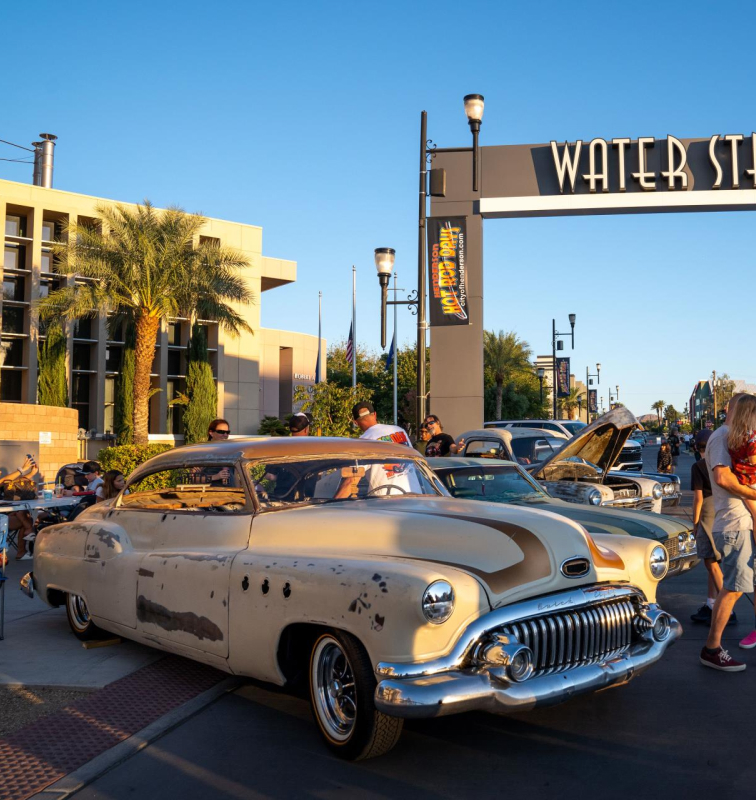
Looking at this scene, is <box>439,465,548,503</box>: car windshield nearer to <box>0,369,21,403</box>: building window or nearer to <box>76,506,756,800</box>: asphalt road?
<box>76,506,756,800</box>: asphalt road

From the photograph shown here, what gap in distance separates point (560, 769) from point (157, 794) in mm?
1872

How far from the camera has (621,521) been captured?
289 inches

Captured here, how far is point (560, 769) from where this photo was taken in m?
3.99

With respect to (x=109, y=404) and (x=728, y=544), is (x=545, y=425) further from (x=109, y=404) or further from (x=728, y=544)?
(x=109, y=404)

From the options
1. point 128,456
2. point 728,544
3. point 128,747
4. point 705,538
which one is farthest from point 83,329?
point 728,544

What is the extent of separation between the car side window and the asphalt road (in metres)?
1.23

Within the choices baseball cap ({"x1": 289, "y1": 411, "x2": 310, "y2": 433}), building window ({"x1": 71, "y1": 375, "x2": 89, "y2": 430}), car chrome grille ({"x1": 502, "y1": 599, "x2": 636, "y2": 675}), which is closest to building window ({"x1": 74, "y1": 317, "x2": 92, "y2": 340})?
building window ({"x1": 71, "y1": 375, "x2": 89, "y2": 430})

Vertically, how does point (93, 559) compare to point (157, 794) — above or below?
above

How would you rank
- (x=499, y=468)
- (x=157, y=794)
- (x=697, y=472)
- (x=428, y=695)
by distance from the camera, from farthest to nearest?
(x=499, y=468) → (x=697, y=472) → (x=157, y=794) → (x=428, y=695)

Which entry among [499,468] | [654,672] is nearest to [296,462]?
[654,672]

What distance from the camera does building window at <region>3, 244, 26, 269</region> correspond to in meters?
34.5

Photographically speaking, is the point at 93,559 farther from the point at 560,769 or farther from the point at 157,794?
the point at 560,769

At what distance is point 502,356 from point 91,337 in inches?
942

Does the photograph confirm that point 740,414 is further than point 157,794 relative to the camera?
Yes
